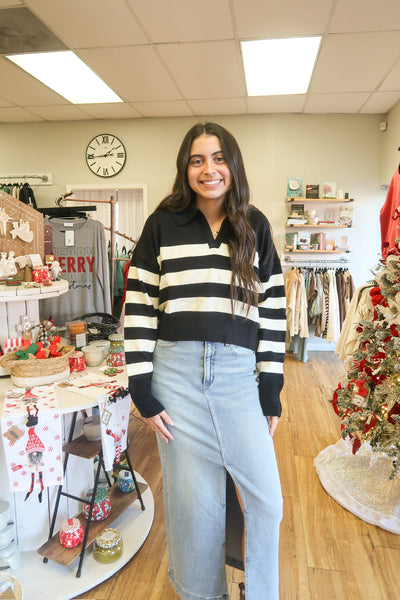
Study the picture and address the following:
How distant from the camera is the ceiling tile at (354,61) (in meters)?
2.77

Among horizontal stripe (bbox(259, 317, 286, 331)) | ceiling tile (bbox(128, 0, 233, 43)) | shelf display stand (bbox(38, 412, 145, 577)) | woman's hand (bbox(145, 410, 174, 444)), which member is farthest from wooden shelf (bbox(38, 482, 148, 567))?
ceiling tile (bbox(128, 0, 233, 43))

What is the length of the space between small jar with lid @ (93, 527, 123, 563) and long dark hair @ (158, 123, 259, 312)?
4.06 ft

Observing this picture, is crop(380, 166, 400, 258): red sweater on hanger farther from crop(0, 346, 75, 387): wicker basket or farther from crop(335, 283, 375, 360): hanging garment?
crop(0, 346, 75, 387): wicker basket

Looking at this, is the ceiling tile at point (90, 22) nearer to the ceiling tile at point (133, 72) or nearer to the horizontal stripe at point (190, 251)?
the ceiling tile at point (133, 72)

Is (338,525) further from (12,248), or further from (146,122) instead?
(146,122)

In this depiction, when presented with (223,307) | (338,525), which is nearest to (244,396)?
(223,307)

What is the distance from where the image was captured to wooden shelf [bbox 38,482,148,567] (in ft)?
5.24

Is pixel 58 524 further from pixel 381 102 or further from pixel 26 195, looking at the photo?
pixel 381 102

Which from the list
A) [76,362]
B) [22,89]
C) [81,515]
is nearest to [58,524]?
[81,515]

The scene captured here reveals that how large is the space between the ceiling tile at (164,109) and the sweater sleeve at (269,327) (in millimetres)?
3426

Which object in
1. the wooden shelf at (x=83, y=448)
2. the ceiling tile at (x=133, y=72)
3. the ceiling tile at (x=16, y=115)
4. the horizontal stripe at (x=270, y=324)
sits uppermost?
the ceiling tile at (x=16, y=115)

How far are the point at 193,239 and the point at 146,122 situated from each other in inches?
162

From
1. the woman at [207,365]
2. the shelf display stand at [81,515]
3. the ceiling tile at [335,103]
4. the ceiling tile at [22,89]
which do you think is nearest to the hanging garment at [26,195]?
the ceiling tile at [22,89]

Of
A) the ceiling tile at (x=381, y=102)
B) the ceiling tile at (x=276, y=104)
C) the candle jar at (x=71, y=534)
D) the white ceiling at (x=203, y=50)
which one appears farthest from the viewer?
the ceiling tile at (x=276, y=104)
